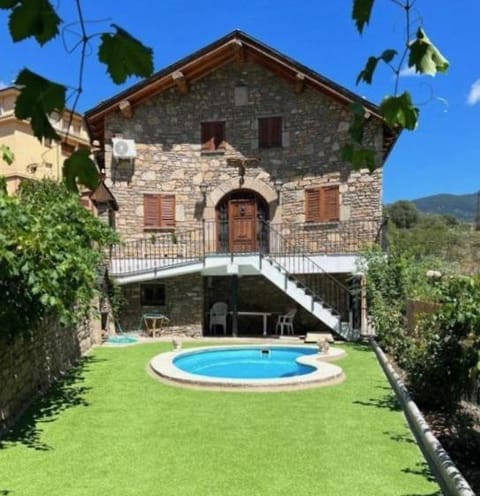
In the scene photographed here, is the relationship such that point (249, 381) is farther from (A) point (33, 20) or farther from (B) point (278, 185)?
(B) point (278, 185)

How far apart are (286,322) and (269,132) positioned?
624 cm

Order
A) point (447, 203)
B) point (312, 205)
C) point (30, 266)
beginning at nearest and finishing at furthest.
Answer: point (30, 266), point (312, 205), point (447, 203)

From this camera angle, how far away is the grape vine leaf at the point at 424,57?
4.51 feet

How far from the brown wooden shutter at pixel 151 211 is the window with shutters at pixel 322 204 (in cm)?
495

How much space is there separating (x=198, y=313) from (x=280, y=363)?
4.38m

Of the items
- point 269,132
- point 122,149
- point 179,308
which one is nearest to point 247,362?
point 179,308

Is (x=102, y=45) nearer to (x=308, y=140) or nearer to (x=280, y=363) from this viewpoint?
(x=280, y=363)

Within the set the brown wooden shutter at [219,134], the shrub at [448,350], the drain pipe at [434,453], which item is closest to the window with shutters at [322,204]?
the brown wooden shutter at [219,134]

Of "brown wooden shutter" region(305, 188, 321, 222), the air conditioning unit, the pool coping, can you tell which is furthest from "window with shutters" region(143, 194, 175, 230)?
the pool coping

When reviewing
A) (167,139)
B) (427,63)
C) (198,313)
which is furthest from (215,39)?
(427,63)

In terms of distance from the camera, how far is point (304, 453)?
5438 mm

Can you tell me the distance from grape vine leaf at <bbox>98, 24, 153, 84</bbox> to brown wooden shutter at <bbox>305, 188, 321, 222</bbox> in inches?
599

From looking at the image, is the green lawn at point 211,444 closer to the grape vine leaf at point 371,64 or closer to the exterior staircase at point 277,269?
the grape vine leaf at point 371,64

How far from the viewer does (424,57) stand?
4.53ft
